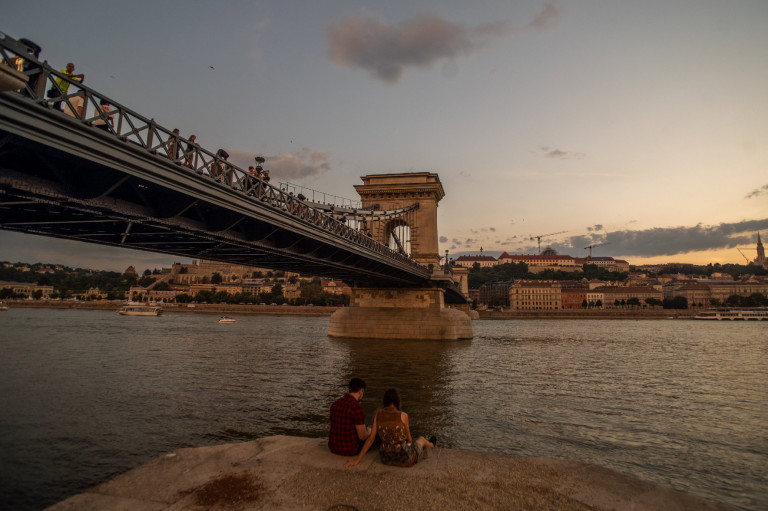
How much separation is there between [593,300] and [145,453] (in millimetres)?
128584

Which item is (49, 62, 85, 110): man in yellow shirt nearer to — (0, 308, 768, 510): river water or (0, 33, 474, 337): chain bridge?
(0, 33, 474, 337): chain bridge

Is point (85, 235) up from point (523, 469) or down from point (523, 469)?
up

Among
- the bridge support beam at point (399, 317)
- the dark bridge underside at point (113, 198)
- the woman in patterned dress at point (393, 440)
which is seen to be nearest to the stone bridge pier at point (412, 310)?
the bridge support beam at point (399, 317)

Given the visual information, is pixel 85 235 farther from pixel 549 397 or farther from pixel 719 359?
pixel 719 359

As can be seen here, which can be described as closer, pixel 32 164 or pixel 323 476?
pixel 323 476

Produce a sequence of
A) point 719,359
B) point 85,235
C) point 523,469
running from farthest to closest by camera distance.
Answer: point 719,359 → point 85,235 → point 523,469

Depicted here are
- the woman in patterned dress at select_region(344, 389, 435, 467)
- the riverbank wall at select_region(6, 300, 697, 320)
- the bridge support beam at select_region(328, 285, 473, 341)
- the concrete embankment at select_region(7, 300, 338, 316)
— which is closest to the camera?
the woman in patterned dress at select_region(344, 389, 435, 467)

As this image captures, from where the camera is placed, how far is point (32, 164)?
823cm

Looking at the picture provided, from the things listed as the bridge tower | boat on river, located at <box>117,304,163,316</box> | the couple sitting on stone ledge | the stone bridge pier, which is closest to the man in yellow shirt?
the couple sitting on stone ledge

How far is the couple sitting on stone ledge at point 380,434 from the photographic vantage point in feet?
16.4

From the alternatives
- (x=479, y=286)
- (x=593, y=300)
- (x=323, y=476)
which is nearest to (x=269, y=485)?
(x=323, y=476)

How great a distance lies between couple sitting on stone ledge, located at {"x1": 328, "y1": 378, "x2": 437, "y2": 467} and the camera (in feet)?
16.4

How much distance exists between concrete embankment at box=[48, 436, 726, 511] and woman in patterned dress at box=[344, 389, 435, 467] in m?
0.11

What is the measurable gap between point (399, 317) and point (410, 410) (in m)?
23.9
